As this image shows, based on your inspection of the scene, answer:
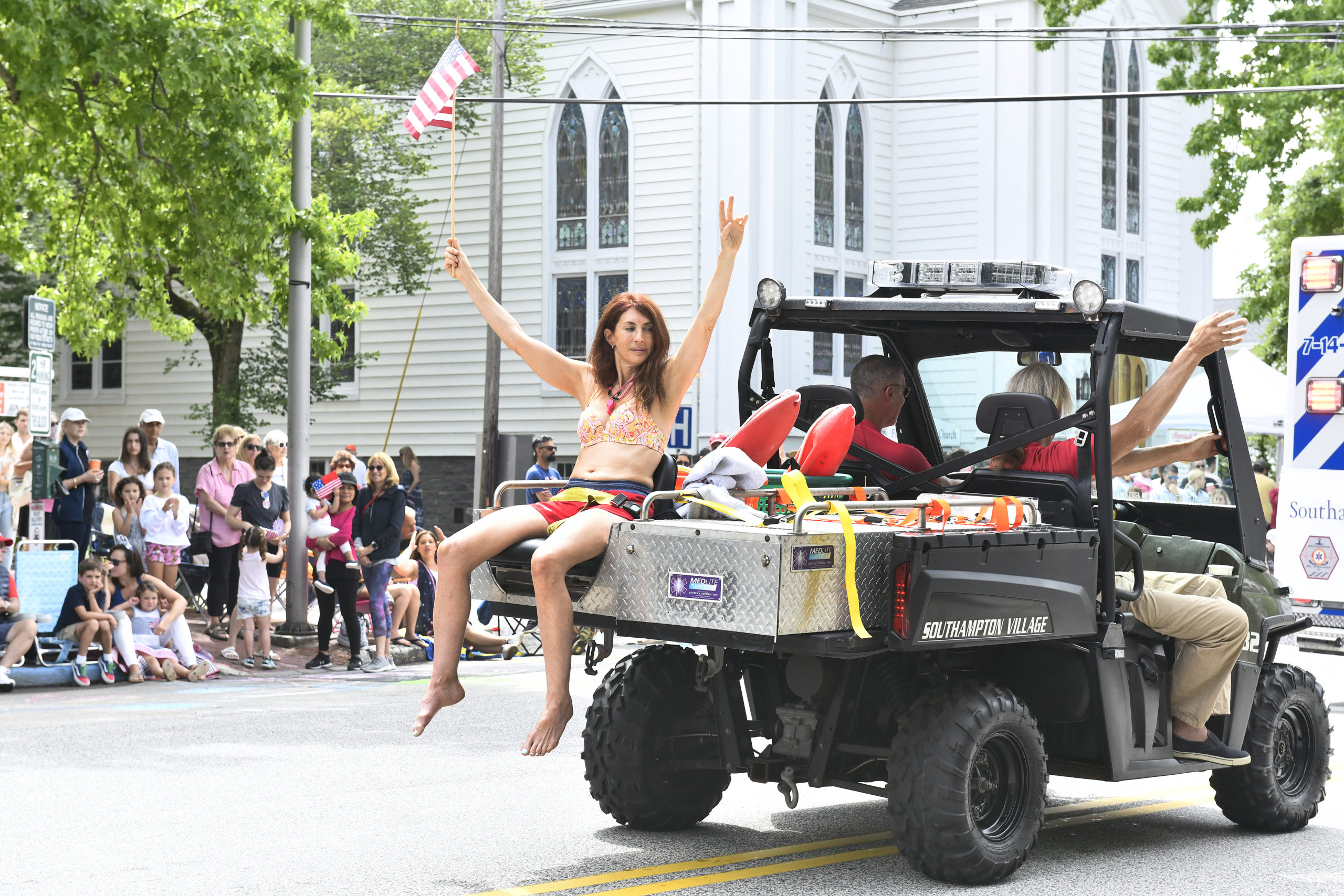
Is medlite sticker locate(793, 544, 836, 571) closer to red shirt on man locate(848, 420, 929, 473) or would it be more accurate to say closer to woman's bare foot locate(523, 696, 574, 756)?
woman's bare foot locate(523, 696, 574, 756)

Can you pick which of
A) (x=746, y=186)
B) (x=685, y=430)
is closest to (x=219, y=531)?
(x=685, y=430)

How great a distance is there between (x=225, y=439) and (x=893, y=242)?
17463 mm

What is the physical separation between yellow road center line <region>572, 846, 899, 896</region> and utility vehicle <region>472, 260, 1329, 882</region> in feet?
1.03

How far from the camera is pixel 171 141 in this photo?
15.4 meters

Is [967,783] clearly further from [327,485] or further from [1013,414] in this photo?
[327,485]

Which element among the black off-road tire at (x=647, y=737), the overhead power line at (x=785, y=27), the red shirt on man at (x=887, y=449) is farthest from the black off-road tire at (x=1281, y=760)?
the overhead power line at (x=785, y=27)

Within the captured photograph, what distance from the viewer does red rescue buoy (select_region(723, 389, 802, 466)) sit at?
6.45m

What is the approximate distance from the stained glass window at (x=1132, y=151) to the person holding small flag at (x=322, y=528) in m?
21.5

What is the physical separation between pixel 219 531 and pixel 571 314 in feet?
48.6

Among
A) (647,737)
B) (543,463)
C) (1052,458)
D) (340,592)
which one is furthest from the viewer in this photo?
(543,463)

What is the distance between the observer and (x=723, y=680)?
6504 millimetres

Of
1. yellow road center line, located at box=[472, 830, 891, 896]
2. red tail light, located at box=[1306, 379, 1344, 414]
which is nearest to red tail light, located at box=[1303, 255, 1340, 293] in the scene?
red tail light, located at box=[1306, 379, 1344, 414]

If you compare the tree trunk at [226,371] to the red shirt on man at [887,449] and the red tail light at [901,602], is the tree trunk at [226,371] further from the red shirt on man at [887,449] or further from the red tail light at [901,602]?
the red tail light at [901,602]

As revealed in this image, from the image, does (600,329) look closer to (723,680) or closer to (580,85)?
(723,680)
